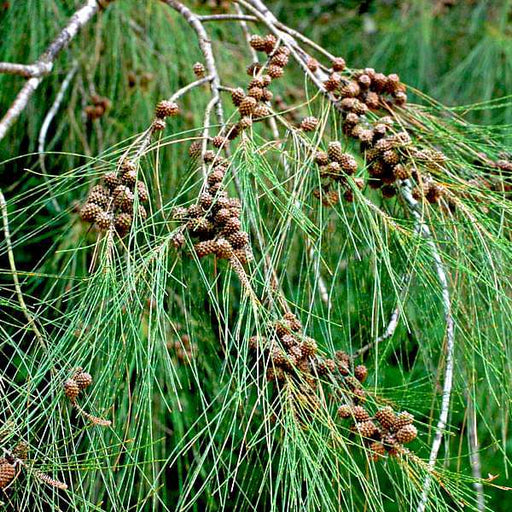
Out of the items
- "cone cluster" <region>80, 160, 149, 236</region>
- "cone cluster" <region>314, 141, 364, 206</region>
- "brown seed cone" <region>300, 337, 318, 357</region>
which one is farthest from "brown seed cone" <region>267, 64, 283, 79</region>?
"brown seed cone" <region>300, 337, 318, 357</region>

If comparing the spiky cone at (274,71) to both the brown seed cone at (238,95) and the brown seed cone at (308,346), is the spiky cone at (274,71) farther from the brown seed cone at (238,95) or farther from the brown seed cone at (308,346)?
the brown seed cone at (308,346)

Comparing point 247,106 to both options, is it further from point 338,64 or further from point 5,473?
point 5,473

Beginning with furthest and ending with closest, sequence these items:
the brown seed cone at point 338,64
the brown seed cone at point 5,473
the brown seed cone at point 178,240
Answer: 1. the brown seed cone at point 338,64
2. the brown seed cone at point 178,240
3. the brown seed cone at point 5,473

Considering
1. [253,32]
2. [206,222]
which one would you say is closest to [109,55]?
[253,32]

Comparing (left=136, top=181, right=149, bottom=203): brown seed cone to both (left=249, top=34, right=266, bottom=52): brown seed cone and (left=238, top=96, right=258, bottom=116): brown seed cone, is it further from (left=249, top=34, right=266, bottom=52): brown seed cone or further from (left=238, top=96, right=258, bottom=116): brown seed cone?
(left=249, top=34, right=266, bottom=52): brown seed cone

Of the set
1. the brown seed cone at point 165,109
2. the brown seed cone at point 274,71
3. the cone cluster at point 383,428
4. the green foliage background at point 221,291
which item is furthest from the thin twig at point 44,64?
the cone cluster at point 383,428

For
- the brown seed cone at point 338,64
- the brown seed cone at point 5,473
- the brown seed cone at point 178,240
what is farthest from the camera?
the brown seed cone at point 338,64

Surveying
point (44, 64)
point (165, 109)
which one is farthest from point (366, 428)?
point (44, 64)
